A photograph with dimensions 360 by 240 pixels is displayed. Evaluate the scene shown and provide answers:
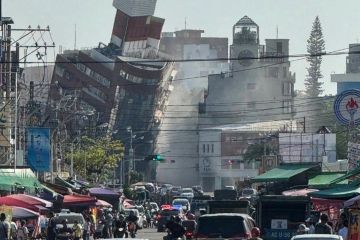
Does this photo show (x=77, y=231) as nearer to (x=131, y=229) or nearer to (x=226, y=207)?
(x=226, y=207)

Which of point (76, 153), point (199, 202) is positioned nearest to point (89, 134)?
point (76, 153)

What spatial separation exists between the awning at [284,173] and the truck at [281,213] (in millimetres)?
11466

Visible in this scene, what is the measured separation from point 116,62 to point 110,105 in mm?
8831

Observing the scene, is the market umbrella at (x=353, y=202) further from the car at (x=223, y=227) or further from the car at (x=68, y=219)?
the car at (x=68, y=219)

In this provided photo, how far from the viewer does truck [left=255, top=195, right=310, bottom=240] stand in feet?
170

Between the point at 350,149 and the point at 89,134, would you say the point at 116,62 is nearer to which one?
the point at 89,134

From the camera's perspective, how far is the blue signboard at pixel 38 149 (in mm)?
80062

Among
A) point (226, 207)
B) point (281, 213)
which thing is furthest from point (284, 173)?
point (281, 213)

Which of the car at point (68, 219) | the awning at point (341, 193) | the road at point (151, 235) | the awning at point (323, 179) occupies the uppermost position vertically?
the awning at point (323, 179)

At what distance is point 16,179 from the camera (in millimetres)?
63188

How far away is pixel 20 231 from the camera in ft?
184

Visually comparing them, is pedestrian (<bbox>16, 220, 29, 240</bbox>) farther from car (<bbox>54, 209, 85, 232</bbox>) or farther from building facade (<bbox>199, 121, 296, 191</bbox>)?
building facade (<bbox>199, 121, 296, 191</bbox>)

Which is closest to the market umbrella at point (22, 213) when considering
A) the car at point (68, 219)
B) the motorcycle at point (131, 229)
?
the car at point (68, 219)

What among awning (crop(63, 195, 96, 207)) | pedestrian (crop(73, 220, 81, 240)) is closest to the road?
awning (crop(63, 195, 96, 207))
